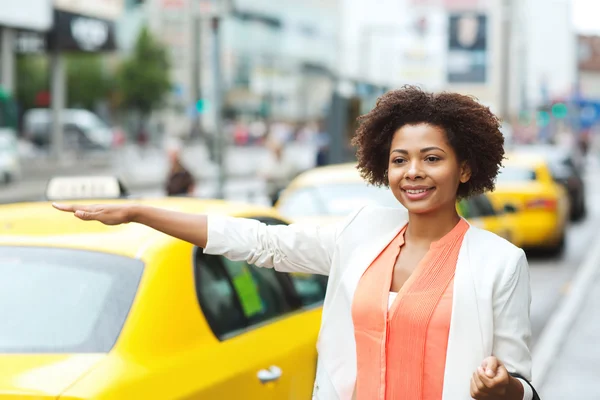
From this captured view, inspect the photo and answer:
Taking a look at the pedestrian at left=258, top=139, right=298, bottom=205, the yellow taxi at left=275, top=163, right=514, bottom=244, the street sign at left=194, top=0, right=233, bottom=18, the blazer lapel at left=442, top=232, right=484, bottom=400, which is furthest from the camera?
the pedestrian at left=258, top=139, right=298, bottom=205

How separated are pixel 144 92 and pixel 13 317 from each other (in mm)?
71286

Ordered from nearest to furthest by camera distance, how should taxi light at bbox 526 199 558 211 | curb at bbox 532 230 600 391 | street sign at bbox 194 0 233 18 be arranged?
curb at bbox 532 230 600 391
street sign at bbox 194 0 233 18
taxi light at bbox 526 199 558 211

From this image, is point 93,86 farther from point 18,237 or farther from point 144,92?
point 18,237

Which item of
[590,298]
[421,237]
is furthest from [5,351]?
[590,298]

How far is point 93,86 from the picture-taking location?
2928 inches

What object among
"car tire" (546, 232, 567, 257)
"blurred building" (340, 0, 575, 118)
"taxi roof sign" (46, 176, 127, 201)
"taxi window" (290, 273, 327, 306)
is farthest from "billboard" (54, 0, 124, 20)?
"taxi window" (290, 273, 327, 306)

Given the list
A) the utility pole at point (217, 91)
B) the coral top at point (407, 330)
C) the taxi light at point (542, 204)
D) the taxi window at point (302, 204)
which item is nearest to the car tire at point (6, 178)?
the utility pole at point (217, 91)

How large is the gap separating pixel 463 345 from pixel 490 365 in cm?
14

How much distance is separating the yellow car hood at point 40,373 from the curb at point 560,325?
180 inches

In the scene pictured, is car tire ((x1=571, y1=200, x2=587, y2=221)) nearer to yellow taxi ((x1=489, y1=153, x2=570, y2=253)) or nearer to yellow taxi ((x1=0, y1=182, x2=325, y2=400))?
yellow taxi ((x1=489, y1=153, x2=570, y2=253))

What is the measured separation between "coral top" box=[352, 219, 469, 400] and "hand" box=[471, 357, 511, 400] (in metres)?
0.15

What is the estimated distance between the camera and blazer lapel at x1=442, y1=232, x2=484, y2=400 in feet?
9.29

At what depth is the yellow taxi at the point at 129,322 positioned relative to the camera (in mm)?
3445

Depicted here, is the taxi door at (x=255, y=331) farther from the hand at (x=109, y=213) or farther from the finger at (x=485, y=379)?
the finger at (x=485, y=379)
